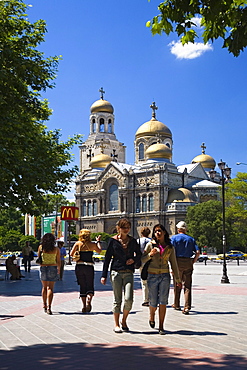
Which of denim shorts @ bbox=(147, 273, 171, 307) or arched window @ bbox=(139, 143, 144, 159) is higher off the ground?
arched window @ bbox=(139, 143, 144, 159)

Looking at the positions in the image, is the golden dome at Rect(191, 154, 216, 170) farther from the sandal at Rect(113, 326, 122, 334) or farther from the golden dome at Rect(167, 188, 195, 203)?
the sandal at Rect(113, 326, 122, 334)

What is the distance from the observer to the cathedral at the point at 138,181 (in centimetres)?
7131

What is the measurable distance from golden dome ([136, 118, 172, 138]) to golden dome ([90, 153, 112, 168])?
22.8 ft

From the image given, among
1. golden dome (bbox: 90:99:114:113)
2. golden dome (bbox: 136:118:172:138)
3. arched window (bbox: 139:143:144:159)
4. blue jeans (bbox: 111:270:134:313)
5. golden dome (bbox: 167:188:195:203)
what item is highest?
golden dome (bbox: 90:99:114:113)

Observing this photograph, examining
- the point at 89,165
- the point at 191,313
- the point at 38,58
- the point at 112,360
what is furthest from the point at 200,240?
the point at 112,360

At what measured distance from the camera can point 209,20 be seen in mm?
7117

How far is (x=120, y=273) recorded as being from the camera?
8.46 metres

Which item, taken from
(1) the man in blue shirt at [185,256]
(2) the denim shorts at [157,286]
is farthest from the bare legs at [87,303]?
(2) the denim shorts at [157,286]

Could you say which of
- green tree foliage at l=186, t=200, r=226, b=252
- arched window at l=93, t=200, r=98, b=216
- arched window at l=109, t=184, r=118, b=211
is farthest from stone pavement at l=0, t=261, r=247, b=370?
arched window at l=93, t=200, r=98, b=216

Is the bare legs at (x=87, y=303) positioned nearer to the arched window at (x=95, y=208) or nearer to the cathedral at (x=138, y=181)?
the cathedral at (x=138, y=181)

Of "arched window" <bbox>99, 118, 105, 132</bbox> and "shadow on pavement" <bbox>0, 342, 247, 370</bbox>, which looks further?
"arched window" <bbox>99, 118, 105, 132</bbox>

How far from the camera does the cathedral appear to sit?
2808 inches

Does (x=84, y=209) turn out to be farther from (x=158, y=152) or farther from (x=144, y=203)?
(x=158, y=152)

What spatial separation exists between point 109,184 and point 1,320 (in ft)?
226
